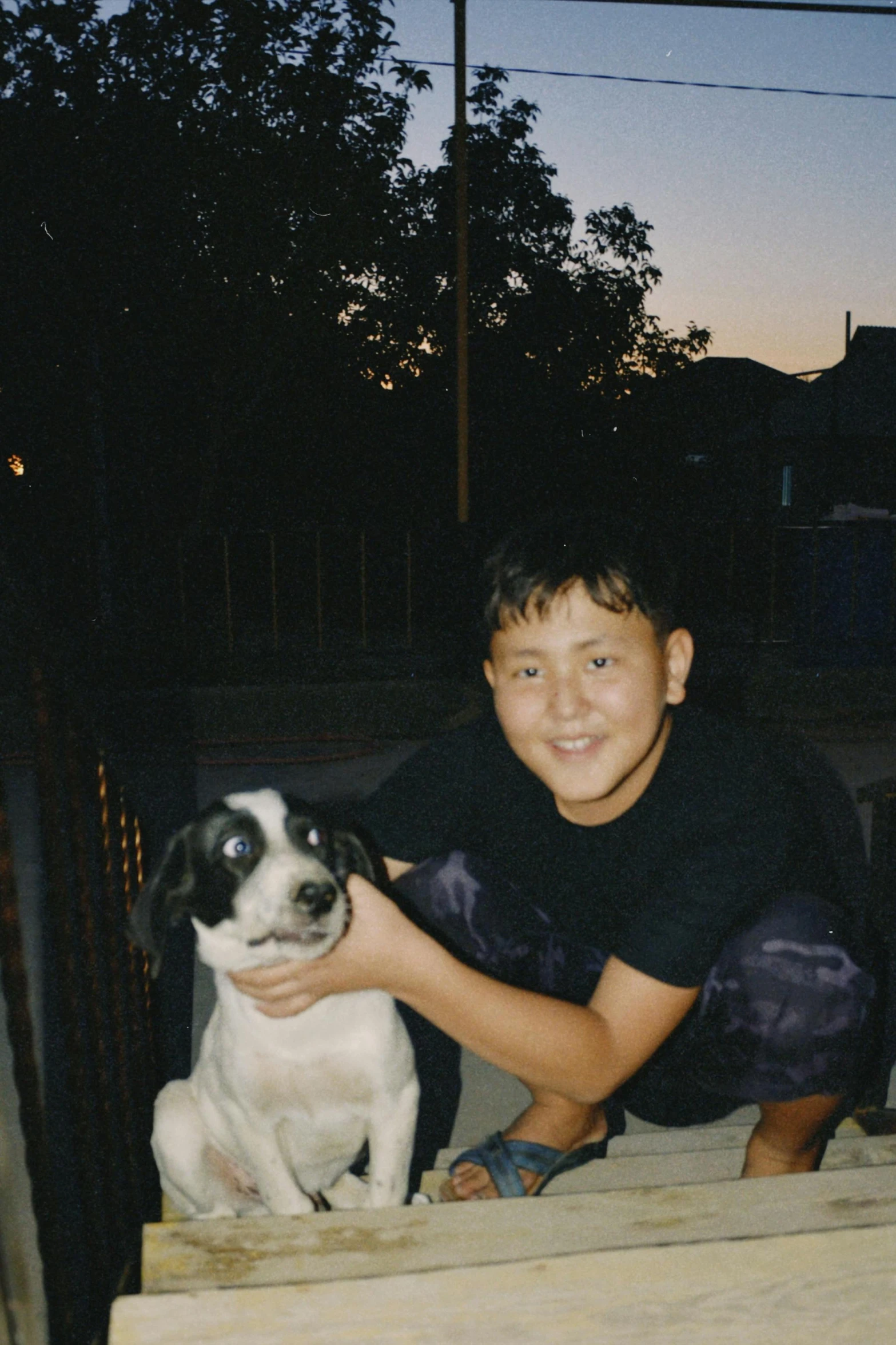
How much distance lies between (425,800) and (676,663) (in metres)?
0.67

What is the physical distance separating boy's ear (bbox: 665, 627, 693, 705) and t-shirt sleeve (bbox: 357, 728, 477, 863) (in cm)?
51

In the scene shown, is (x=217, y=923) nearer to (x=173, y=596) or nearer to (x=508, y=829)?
(x=508, y=829)

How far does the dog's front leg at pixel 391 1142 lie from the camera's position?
2.02 m

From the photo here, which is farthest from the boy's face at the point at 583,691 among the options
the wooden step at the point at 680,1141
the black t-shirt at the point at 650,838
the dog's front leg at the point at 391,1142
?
the wooden step at the point at 680,1141

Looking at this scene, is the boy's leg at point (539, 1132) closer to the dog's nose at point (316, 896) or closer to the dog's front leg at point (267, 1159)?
the dog's front leg at point (267, 1159)

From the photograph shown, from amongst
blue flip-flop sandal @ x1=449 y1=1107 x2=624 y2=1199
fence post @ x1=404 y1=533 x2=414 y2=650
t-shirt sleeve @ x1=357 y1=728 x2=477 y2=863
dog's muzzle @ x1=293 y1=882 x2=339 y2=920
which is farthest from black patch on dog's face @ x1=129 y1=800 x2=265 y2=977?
fence post @ x1=404 y1=533 x2=414 y2=650

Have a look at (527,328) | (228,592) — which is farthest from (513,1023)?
(527,328)

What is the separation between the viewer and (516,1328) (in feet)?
4.70

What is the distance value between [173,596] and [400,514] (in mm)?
9375

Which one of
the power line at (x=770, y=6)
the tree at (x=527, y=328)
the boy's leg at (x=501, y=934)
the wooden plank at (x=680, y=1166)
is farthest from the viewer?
the tree at (x=527, y=328)

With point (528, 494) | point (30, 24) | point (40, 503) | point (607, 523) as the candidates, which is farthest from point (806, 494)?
point (607, 523)

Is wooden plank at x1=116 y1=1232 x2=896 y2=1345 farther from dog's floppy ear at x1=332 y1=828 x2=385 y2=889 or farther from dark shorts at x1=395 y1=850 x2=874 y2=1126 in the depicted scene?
dog's floppy ear at x1=332 y1=828 x2=385 y2=889

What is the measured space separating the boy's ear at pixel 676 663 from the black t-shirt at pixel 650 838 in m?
0.11

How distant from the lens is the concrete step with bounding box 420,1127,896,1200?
7.18ft
